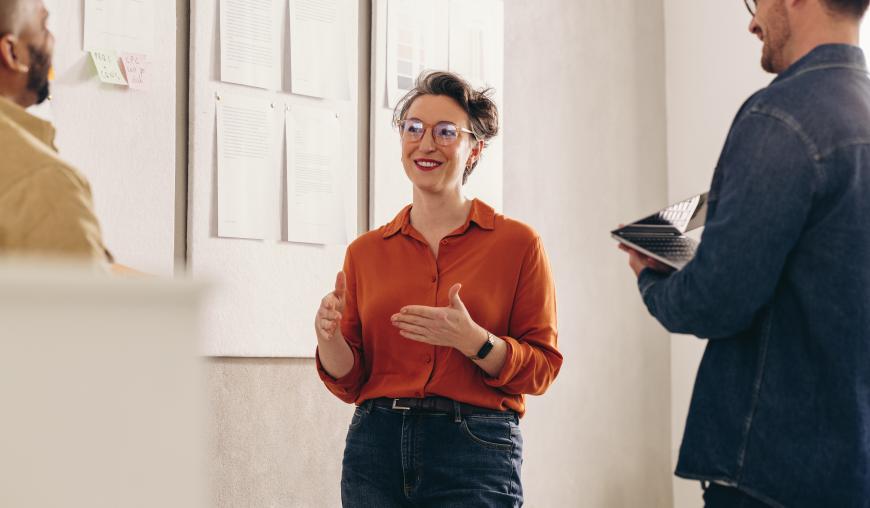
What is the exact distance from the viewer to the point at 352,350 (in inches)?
78.0

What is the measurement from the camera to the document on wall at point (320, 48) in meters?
2.83

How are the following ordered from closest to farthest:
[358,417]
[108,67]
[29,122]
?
[29,122] < [358,417] < [108,67]

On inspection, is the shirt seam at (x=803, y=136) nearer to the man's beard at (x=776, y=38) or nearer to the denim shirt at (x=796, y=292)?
the denim shirt at (x=796, y=292)

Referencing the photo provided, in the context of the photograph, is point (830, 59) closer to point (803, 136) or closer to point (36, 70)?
point (803, 136)

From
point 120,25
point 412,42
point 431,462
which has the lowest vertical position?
point 431,462

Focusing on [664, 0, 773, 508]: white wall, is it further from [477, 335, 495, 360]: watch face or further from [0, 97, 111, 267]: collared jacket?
[0, 97, 111, 267]: collared jacket

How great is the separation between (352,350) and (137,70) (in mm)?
1079

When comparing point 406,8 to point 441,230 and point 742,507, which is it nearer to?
point 441,230

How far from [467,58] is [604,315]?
4.08 feet

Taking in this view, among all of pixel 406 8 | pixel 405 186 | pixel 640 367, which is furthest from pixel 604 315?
pixel 406 8

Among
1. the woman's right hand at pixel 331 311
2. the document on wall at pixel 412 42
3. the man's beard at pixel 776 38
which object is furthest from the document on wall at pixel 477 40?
the man's beard at pixel 776 38

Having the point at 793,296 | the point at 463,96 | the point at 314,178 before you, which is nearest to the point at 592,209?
the point at 314,178

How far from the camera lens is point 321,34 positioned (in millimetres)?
2898

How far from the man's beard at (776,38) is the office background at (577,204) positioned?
166cm
